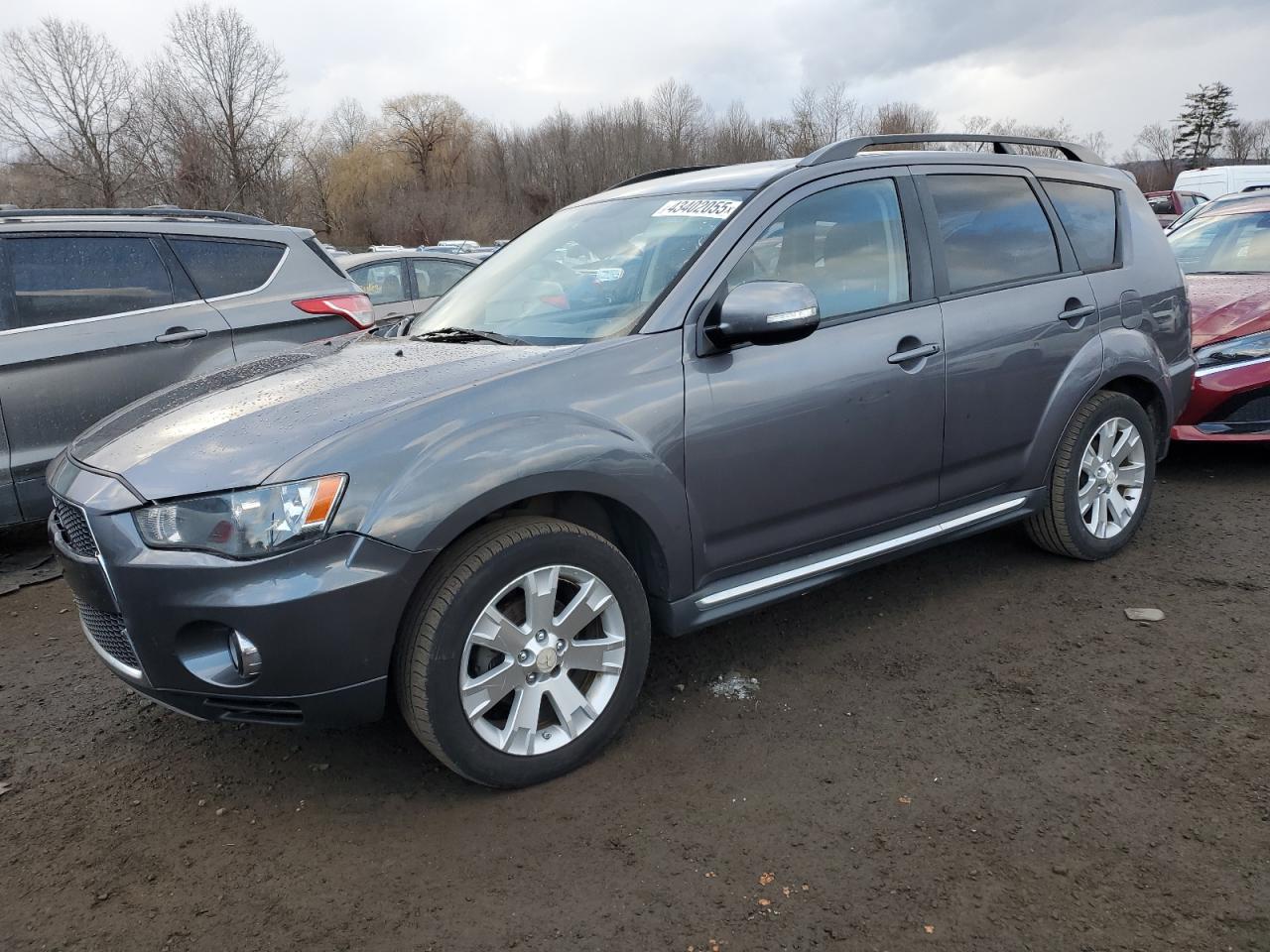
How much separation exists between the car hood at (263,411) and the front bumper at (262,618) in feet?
0.58

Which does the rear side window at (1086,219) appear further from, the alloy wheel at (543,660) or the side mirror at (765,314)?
the alloy wheel at (543,660)

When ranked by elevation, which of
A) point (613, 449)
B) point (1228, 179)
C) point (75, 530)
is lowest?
point (75, 530)

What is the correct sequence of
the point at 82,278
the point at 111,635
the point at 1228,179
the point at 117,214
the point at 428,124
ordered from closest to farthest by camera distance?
the point at 111,635 → the point at 82,278 → the point at 117,214 → the point at 1228,179 → the point at 428,124

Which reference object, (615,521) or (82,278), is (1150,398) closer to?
(615,521)

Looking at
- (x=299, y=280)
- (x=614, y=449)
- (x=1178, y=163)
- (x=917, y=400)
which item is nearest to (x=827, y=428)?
(x=917, y=400)

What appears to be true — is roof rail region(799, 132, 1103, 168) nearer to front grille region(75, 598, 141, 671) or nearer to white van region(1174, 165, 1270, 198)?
front grille region(75, 598, 141, 671)

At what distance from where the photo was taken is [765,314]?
283 centimetres

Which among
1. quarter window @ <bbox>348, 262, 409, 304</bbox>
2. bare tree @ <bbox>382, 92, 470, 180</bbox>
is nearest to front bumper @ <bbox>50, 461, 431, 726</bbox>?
quarter window @ <bbox>348, 262, 409, 304</bbox>

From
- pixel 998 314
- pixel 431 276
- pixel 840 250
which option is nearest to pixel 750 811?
pixel 840 250

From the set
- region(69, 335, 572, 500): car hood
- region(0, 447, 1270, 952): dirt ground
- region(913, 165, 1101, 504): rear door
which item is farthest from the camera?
region(913, 165, 1101, 504): rear door

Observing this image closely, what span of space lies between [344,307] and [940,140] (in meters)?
3.63

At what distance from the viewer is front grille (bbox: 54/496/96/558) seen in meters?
2.58

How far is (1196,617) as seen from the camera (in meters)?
3.68

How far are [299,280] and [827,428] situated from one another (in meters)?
3.81
